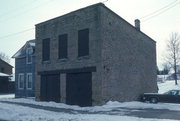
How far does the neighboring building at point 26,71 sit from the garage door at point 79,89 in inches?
451

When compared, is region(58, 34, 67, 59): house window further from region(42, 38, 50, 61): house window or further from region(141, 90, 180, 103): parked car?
region(141, 90, 180, 103): parked car

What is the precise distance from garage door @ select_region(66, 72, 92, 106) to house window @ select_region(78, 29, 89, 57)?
197cm

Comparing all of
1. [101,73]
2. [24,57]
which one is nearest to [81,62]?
[101,73]

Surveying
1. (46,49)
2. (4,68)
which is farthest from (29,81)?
(4,68)

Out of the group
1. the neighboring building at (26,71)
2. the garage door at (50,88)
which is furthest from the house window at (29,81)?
the garage door at (50,88)

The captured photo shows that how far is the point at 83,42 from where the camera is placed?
23562 mm

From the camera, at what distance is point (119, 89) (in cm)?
2411

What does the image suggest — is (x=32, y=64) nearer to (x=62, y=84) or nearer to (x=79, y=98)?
(x=62, y=84)

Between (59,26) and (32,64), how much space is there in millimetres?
11080

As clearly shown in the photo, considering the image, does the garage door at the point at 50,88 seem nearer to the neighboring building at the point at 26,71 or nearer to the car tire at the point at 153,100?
the neighboring building at the point at 26,71

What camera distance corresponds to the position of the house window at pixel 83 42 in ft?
76.1

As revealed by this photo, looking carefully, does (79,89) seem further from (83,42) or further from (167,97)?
(167,97)

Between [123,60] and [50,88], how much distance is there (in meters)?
8.07

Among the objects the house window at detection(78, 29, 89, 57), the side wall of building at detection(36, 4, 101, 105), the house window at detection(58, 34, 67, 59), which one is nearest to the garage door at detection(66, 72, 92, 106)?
the side wall of building at detection(36, 4, 101, 105)
